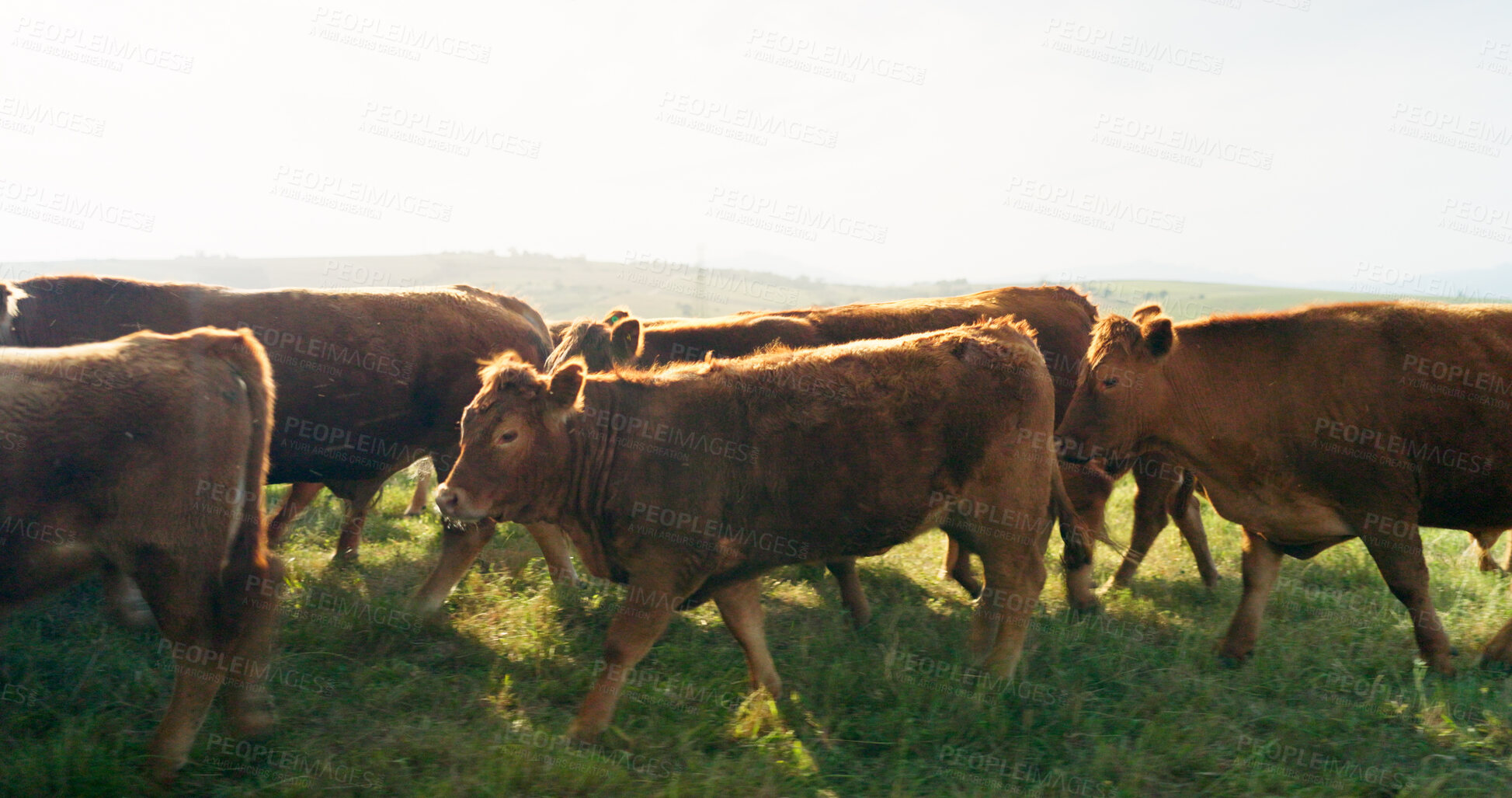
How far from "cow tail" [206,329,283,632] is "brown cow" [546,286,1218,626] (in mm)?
2195

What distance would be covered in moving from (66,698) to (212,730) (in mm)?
833

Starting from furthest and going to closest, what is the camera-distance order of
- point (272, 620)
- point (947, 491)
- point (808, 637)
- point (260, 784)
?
point (808, 637), point (947, 491), point (272, 620), point (260, 784)

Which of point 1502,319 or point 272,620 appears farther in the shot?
point 1502,319

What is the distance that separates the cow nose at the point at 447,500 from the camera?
4.51 m

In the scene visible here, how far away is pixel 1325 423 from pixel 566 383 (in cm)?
433

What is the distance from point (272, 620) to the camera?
4.61 m

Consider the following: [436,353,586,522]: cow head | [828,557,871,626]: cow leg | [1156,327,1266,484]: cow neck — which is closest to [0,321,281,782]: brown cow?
[436,353,586,522]: cow head

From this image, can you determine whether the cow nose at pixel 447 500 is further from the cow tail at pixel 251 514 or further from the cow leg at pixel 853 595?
the cow leg at pixel 853 595

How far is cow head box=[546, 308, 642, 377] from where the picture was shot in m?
6.93

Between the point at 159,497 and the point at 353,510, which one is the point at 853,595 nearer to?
the point at 353,510

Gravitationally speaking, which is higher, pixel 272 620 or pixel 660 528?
pixel 660 528

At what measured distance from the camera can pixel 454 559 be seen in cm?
639

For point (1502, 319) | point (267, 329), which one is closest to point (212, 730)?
point (267, 329)

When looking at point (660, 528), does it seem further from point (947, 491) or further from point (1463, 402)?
point (1463, 402)
